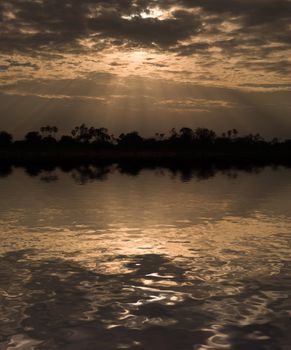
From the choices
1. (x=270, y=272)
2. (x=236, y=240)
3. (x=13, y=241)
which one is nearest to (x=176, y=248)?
(x=236, y=240)

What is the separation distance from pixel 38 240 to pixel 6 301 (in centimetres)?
836

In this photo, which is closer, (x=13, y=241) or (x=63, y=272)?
(x=63, y=272)

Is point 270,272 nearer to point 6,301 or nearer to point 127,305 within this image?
point 127,305

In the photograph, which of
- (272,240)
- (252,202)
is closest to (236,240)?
(272,240)

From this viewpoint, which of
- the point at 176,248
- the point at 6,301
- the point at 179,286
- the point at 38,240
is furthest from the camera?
the point at 38,240

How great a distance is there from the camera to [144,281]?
1475cm

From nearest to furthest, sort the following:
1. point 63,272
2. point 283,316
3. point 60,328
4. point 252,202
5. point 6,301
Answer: point 60,328 → point 283,316 → point 6,301 → point 63,272 → point 252,202

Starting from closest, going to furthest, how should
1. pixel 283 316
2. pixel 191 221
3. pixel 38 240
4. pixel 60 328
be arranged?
pixel 60 328, pixel 283 316, pixel 38 240, pixel 191 221

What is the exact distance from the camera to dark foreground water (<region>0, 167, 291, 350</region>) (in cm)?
1055

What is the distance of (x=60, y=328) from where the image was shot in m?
10.9

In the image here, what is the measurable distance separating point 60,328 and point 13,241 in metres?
10.4

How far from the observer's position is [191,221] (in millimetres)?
27656

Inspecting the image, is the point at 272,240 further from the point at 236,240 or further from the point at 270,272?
the point at 270,272

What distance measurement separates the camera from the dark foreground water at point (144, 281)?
34.6ft
